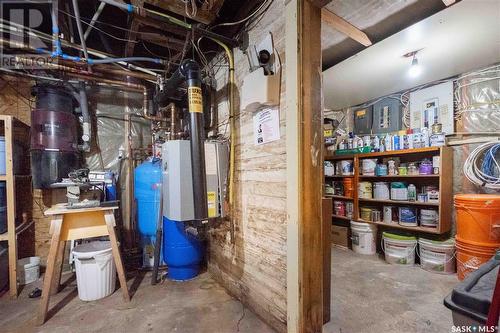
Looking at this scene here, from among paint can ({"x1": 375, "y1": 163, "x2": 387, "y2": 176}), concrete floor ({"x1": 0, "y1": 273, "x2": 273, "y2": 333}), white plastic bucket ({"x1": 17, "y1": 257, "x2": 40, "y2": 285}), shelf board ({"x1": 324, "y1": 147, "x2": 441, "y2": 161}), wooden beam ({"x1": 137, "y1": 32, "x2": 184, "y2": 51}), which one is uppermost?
wooden beam ({"x1": 137, "y1": 32, "x2": 184, "y2": 51})

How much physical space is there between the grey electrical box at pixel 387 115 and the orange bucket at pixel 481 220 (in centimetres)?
126

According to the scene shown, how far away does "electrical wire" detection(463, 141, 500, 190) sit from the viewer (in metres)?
2.25

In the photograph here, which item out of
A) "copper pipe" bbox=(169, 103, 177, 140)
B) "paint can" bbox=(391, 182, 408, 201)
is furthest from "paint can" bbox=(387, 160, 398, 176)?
"copper pipe" bbox=(169, 103, 177, 140)

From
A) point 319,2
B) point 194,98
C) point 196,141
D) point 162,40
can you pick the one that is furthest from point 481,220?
point 162,40

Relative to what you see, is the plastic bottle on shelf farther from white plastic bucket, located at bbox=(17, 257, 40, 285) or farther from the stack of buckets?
white plastic bucket, located at bbox=(17, 257, 40, 285)

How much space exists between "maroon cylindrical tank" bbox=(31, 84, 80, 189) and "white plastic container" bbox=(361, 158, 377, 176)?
340 centimetres

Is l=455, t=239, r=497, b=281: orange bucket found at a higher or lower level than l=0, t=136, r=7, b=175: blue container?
lower

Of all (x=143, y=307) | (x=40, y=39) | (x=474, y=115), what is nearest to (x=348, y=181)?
(x=474, y=115)

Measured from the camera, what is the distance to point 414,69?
226 centimetres

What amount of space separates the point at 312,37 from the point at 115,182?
95.2 inches

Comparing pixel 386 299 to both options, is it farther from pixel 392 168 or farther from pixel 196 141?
pixel 196 141

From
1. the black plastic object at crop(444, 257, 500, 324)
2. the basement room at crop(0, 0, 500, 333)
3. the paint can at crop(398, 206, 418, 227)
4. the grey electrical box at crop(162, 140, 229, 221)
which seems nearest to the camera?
the black plastic object at crop(444, 257, 500, 324)

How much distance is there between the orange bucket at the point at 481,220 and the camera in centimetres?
204

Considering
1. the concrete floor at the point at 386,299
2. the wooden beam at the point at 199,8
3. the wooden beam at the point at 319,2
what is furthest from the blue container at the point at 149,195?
the wooden beam at the point at 319,2
